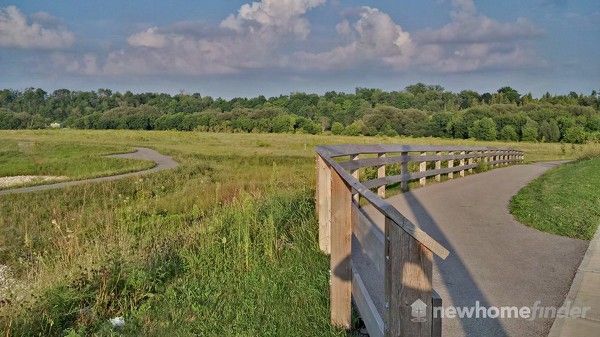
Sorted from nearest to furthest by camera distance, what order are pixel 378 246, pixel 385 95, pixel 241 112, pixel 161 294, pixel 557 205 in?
pixel 378 246 < pixel 161 294 < pixel 557 205 < pixel 241 112 < pixel 385 95

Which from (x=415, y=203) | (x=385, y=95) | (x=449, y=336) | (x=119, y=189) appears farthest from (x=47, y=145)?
(x=385, y=95)

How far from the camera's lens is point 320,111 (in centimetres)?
12569

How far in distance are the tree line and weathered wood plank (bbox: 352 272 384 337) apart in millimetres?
75714

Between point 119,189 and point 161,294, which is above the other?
point 161,294

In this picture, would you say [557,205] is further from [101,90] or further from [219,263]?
[101,90]

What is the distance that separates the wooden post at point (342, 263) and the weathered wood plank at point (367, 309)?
0.28 feet

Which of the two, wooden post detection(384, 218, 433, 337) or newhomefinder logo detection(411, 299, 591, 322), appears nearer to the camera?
wooden post detection(384, 218, 433, 337)

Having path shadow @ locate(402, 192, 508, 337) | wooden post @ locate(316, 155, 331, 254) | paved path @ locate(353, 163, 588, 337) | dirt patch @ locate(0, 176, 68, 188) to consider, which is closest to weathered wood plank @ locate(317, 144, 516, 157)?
wooden post @ locate(316, 155, 331, 254)

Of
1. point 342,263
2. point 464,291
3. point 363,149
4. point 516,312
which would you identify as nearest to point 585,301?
point 516,312

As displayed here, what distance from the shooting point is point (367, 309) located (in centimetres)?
421

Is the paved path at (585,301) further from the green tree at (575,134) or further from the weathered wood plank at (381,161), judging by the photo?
the green tree at (575,134)

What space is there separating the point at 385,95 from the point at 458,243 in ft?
423

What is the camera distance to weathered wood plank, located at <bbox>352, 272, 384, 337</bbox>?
3.80 meters

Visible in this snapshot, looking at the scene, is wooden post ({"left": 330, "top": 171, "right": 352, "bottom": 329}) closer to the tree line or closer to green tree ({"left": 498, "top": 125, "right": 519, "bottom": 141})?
the tree line
